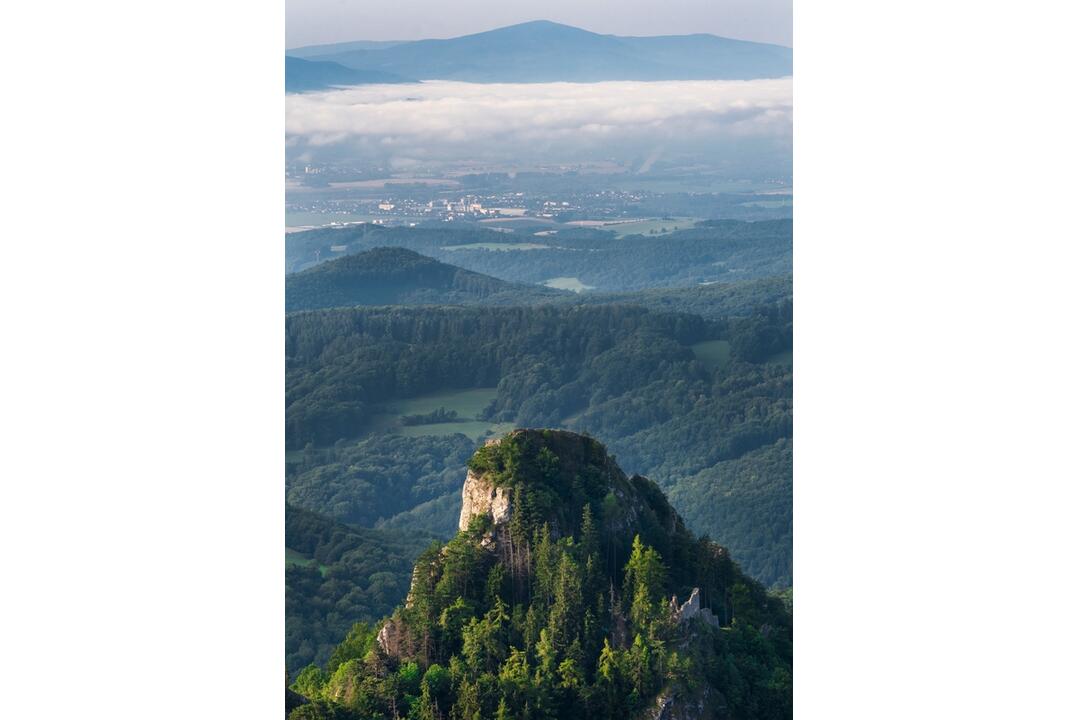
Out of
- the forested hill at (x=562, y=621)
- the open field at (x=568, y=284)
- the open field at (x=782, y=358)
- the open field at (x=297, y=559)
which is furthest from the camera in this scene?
the open field at (x=568, y=284)

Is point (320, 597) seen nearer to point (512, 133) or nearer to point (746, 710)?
point (512, 133)

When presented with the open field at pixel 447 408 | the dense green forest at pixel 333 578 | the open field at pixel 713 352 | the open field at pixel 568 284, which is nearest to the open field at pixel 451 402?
the open field at pixel 447 408

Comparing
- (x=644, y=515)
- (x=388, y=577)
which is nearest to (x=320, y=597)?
(x=388, y=577)

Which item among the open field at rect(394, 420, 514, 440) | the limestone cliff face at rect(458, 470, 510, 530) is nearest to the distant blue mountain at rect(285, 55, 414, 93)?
the open field at rect(394, 420, 514, 440)

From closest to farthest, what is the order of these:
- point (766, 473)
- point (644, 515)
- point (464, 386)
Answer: point (644, 515) < point (766, 473) < point (464, 386)

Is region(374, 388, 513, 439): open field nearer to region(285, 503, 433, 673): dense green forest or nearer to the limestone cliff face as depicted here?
region(285, 503, 433, 673): dense green forest

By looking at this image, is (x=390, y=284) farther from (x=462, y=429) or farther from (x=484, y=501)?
(x=484, y=501)

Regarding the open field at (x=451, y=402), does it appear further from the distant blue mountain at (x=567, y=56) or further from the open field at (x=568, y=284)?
the distant blue mountain at (x=567, y=56)
